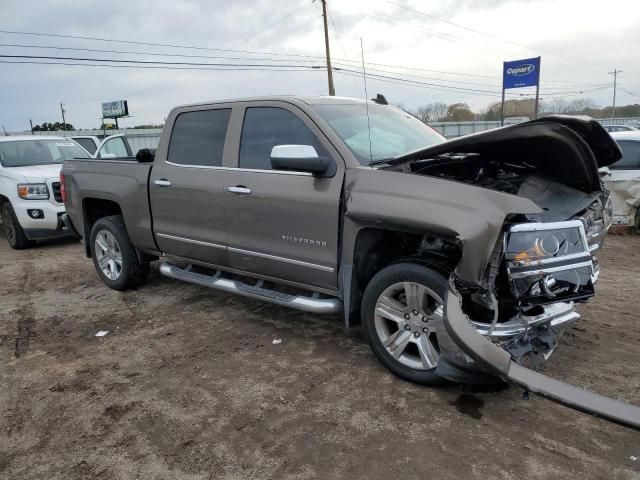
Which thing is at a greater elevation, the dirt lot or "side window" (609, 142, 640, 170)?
"side window" (609, 142, 640, 170)

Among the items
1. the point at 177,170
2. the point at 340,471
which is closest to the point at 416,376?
the point at 340,471

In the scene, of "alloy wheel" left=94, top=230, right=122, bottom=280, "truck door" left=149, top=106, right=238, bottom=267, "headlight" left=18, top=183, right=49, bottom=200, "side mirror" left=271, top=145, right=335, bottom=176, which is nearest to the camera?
"side mirror" left=271, top=145, right=335, bottom=176

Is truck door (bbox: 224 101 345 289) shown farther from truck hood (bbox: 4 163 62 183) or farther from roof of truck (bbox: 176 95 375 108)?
truck hood (bbox: 4 163 62 183)

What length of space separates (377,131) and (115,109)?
3100cm

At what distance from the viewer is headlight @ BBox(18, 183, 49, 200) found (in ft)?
27.7

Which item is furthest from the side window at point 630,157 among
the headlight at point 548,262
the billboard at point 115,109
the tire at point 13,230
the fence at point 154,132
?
the billboard at point 115,109

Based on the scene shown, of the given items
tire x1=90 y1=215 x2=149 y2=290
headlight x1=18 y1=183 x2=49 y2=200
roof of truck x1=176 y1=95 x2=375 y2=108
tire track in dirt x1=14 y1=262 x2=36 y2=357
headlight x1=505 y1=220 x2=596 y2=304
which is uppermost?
roof of truck x1=176 y1=95 x2=375 y2=108

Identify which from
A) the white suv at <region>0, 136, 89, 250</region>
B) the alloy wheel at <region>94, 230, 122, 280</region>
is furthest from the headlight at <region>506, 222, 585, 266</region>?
the white suv at <region>0, 136, 89, 250</region>

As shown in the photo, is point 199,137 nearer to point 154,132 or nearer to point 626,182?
point 626,182

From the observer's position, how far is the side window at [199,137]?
15.0ft

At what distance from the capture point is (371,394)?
337 cm

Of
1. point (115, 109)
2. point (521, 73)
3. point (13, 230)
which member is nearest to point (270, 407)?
point (13, 230)

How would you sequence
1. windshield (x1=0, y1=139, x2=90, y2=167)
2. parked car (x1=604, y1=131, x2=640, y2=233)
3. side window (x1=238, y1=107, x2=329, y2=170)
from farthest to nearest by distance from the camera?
windshield (x1=0, y1=139, x2=90, y2=167) < parked car (x1=604, y1=131, x2=640, y2=233) < side window (x1=238, y1=107, x2=329, y2=170)

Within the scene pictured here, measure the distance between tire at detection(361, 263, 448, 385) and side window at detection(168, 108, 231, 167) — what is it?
196 centimetres
